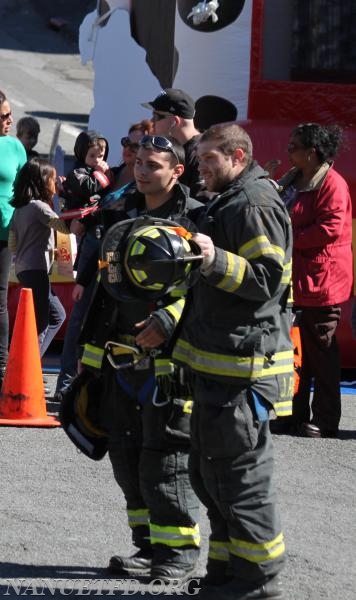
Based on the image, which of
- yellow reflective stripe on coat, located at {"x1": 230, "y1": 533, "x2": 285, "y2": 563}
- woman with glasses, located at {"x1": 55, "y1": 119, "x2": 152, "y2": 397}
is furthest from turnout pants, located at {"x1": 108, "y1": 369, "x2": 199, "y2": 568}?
woman with glasses, located at {"x1": 55, "y1": 119, "x2": 152, "y2": 397}

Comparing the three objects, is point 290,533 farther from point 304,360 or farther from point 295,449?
point 304,360

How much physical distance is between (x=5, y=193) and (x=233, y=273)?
14.3 ft

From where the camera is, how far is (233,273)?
14.4 ft

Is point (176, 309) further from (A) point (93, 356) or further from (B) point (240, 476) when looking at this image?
(B) point (240, 476)

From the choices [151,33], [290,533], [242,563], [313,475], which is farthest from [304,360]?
[151,33]

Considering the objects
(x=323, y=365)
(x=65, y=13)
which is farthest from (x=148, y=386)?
(x=65, y=13)

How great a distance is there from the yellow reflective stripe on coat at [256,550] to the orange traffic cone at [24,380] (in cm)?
332

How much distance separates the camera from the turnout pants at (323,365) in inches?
310

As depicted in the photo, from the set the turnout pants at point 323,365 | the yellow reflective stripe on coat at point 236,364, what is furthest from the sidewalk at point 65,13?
the yellow reflective stripe on coat at point 236,364

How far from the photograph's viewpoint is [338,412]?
7.87 meters

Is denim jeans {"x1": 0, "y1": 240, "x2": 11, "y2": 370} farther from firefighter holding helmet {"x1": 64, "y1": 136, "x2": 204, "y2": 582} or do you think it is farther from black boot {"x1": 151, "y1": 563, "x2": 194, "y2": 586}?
black boot {"x1": 151, "y1": 563, "x2": 194, "y2": 586}

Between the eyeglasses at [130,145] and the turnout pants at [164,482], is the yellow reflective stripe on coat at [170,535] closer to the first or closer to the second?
the turnout pants at [164,482]

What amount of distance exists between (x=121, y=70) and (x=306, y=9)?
2.71 metres

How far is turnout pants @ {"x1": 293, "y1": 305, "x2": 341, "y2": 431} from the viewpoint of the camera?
7867 millimetres
